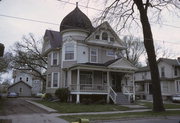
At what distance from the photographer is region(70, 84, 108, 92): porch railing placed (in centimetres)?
2137

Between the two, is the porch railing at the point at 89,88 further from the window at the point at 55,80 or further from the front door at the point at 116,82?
the window at the point at 55,80

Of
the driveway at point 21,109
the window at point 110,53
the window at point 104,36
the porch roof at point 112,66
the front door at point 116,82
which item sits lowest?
the driveway at point 21,109

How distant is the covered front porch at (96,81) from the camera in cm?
2135

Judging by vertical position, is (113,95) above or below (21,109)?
above

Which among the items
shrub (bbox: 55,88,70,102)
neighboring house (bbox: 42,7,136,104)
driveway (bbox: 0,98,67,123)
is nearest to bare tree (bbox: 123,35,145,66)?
neighboring house (bbox: 42,7,136,104)

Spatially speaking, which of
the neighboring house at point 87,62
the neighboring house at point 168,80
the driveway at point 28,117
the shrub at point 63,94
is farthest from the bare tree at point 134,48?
the driveway at point 28,117

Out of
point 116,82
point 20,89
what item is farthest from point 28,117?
point 20,89

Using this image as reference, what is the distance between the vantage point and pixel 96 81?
23.9m

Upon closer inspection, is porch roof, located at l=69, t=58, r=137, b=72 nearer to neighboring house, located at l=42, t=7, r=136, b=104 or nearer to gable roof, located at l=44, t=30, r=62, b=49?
neighboring house, located at l=42, t=7, r=136, b=104

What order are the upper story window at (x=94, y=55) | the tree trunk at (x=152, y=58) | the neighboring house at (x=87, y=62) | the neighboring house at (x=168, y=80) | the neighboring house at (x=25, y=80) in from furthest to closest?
1. the neighboring house at (x=25, y=80)
2. the neighboring house at (x=168, y=80)
3. the upper story window at (x=94, y=55)
4. the neighboring house at (x=87, y=62)
5. the tree trunk at (x=152, y=58)

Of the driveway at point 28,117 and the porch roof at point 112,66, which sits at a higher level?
the porch roof at point 112,66

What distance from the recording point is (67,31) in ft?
78.0

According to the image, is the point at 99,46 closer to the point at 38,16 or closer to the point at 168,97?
the point at 38,16

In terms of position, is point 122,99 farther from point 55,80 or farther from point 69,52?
point 55,80
